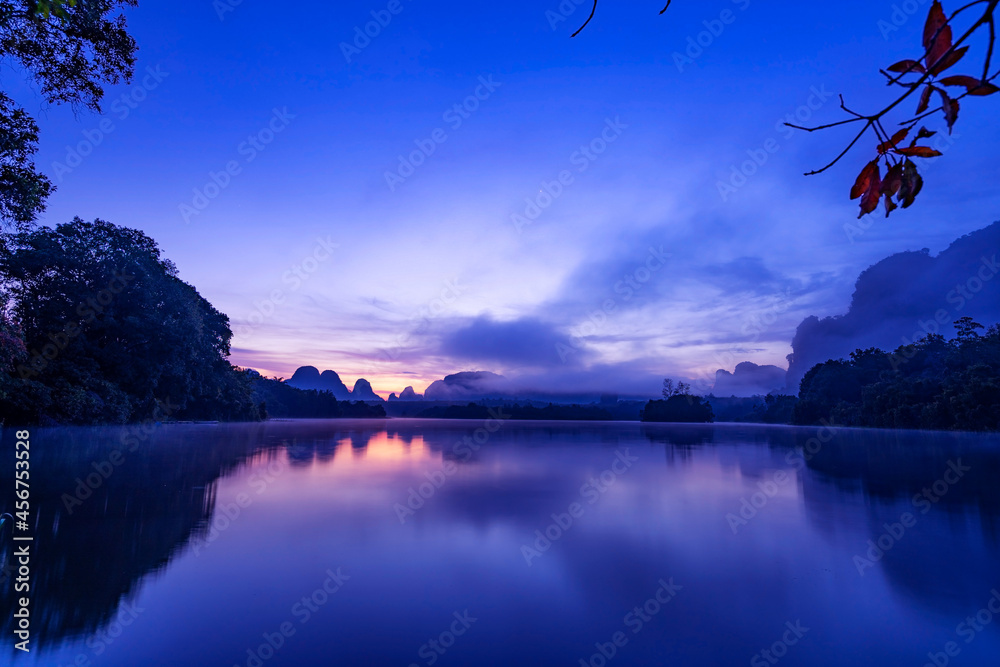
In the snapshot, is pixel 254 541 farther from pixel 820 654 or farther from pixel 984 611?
pixel 984 611

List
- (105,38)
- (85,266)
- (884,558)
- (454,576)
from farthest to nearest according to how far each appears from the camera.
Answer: (85,266) → (105,38) → (884,558) → (454,576)

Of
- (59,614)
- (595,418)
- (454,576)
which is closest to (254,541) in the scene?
(59,614)

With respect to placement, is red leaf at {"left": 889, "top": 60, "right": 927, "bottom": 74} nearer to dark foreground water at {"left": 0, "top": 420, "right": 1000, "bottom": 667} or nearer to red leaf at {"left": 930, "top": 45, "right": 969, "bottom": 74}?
red leaf at {"left": 930, "top": 45, "right": 969, "bottom": 74}

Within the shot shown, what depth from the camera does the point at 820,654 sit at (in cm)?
378

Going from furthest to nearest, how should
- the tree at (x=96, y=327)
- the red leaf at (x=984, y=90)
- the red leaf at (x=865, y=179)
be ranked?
1. the tree at (x=96, y=327)
2. the red leaf at (x=865, y=179)
3. the red leaf at (x=984, y=90)

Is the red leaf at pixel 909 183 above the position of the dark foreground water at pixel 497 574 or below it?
above

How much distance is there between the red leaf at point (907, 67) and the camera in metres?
1.45

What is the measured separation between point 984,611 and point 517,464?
1294 centimetres

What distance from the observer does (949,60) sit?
1.39 meters

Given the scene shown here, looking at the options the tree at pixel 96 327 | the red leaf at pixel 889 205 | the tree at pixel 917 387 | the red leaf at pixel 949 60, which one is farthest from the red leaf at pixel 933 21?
the tree at pixel 917 387

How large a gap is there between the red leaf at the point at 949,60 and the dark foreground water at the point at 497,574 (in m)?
4.10

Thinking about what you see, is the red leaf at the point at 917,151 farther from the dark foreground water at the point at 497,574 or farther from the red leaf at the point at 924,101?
the dark foreground water at the point at 497,574

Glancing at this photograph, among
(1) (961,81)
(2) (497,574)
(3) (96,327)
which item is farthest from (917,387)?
(3) (96,327)

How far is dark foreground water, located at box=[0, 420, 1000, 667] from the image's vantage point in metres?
3.74
